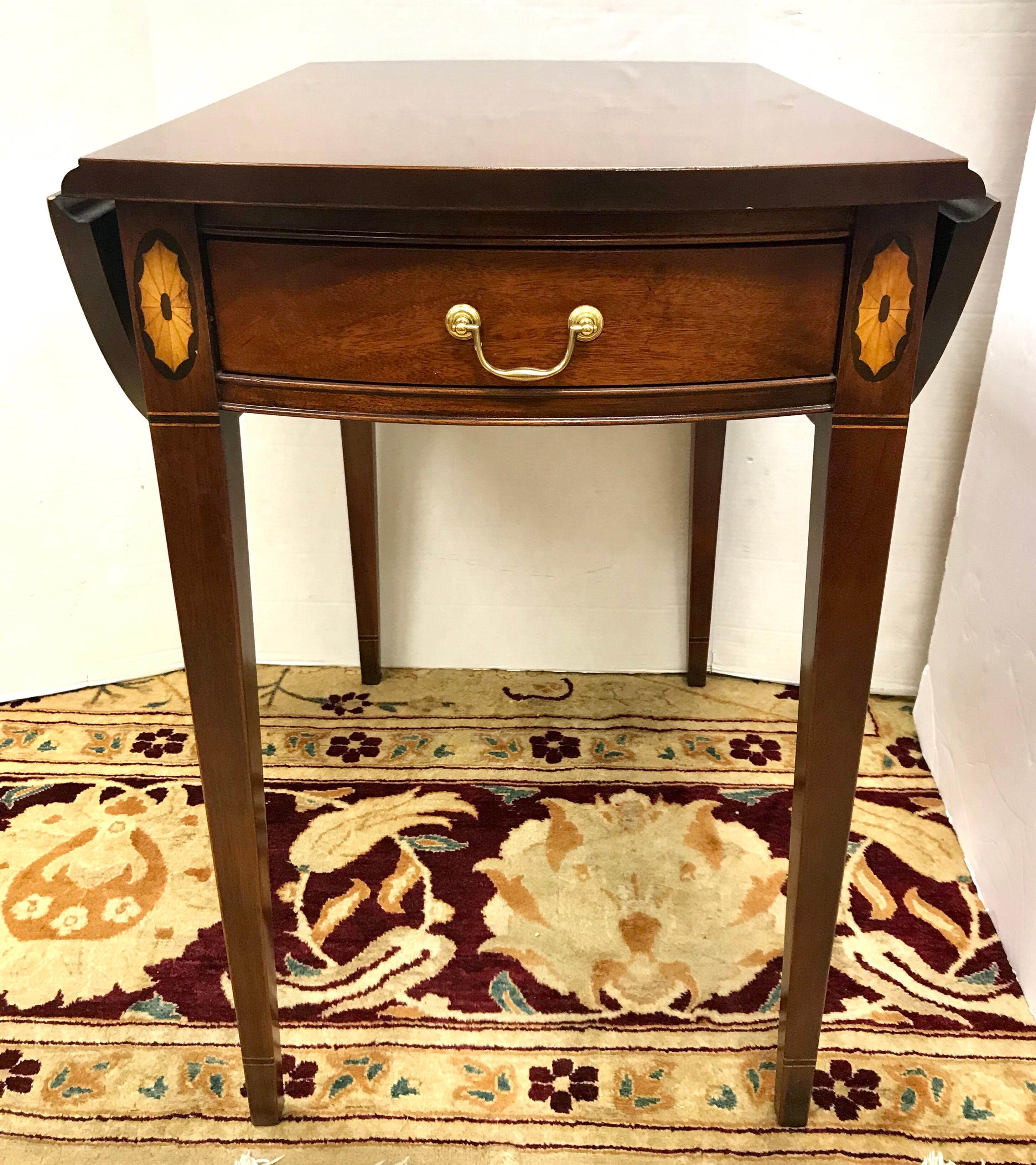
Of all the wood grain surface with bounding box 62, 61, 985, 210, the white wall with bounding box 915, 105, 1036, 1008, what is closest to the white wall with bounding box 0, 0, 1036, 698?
the white wall with bounding box 915, 105, 1036, 1008

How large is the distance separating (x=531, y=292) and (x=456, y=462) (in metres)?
0.92

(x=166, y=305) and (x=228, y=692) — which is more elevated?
(x=166, y=305)

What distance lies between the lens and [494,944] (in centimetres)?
124

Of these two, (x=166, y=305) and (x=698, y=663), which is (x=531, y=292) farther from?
(x=698, y=663)

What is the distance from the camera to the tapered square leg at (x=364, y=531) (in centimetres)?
157

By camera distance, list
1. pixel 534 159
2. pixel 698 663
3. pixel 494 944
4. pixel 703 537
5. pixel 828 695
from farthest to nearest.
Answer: pixel 698 663
pixel 703 537
pixel 494 944
pixel 828 695
pixel 534 159

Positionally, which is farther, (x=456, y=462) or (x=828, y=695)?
(x=456, y=462)

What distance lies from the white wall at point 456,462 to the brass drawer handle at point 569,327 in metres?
0.87

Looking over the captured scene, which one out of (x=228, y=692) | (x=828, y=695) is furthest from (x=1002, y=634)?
(x=228, y=692)

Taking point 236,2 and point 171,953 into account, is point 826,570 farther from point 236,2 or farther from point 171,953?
point 236,2

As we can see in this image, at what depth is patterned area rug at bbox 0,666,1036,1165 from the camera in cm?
104

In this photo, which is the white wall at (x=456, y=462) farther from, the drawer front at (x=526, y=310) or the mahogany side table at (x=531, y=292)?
the drawer front at (x=526, y=310)

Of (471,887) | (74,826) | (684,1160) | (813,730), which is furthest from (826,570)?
(74,826)

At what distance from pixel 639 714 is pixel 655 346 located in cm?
101
